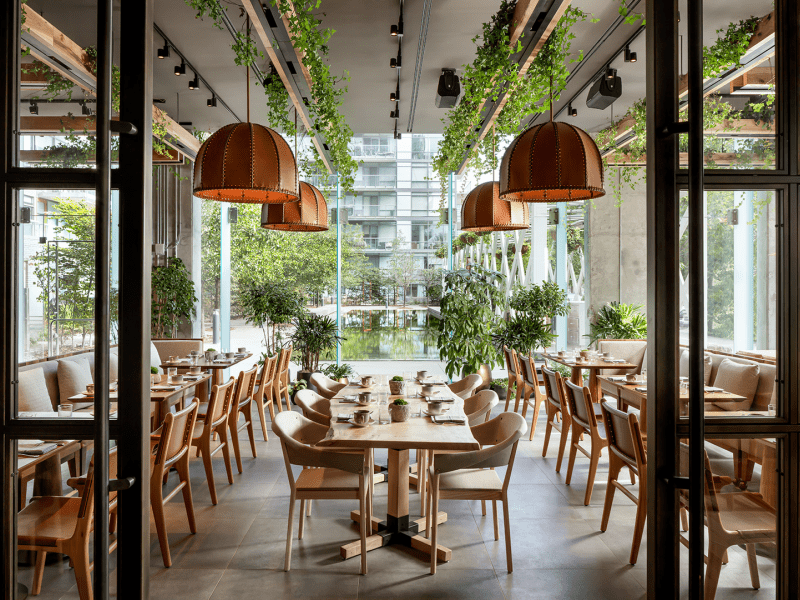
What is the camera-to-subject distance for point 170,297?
900cm

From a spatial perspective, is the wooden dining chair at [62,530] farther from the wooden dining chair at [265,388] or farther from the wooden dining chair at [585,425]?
the wooden dining chair at [265,388]

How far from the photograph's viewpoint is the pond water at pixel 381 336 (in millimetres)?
9641

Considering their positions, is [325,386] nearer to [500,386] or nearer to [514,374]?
[514,374]

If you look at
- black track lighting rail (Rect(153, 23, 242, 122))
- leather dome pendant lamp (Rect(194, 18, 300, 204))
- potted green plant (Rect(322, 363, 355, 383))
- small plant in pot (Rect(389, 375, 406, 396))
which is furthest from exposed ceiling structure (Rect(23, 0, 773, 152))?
potted green plant (Rect(322, 363, 355, 383))

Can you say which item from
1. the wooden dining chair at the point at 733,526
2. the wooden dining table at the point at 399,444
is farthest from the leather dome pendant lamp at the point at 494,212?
the wooden dining chair at the point at 733,526

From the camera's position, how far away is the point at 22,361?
1742mm

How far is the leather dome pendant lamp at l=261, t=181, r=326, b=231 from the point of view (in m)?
5.11

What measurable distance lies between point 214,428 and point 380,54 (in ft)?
13.7

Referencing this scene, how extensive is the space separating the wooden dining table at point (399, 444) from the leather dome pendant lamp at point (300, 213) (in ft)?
6.03

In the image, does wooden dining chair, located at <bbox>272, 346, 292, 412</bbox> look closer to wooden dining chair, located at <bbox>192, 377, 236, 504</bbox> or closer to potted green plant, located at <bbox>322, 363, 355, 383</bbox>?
potted green plant, located at <bbox>322, 363, 355, 383</bbox>

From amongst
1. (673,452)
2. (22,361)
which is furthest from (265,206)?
(673,452)

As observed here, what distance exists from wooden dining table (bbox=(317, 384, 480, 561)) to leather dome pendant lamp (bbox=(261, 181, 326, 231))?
184cm

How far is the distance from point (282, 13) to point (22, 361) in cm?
289

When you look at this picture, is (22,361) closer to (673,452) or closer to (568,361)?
(673,452)
